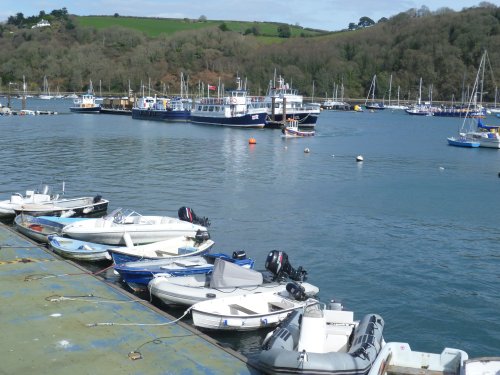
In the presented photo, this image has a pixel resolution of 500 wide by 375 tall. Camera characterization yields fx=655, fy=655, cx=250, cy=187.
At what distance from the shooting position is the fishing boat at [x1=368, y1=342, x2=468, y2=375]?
10.9 m

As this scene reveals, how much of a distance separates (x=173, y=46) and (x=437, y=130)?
113082 mm

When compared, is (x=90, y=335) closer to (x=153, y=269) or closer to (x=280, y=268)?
(x=153, y=269)

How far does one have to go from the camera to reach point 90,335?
1168 centimetres

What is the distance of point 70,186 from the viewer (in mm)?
34969

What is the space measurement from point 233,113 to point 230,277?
69.5 metres

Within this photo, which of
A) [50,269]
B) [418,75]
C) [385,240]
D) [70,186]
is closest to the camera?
[50,269]

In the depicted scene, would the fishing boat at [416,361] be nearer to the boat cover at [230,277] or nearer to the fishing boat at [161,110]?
the boat cover at [230,277]

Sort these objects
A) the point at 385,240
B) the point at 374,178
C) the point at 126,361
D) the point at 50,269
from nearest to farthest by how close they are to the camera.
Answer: the point at 126,361
the point at 50,269
the point at 385,240
the point at 374,178

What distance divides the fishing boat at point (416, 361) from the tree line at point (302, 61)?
15661 centimetres

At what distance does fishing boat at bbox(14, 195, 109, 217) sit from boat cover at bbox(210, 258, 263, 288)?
10851 millimetres

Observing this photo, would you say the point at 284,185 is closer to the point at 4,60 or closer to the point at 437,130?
the point at 437,130

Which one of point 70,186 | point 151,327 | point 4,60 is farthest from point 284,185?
point 4,60

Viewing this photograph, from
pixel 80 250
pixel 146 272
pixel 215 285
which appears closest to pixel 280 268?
pixel 215 285

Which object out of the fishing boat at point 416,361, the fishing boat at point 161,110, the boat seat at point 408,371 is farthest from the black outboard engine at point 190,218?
the fishing boat at point 161,110
